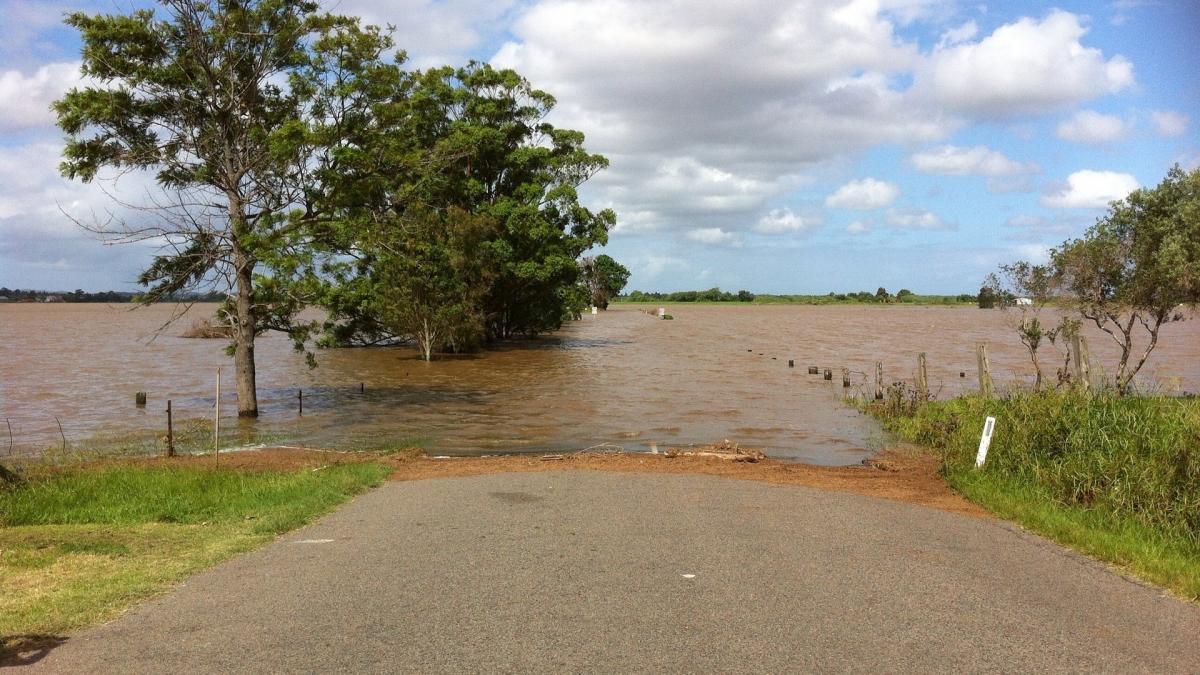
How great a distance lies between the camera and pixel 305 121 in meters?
20.1

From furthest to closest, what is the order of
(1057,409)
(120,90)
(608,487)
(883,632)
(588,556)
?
(120,90) → (1057,409) → (608,487) → (588,556) → (883,632)

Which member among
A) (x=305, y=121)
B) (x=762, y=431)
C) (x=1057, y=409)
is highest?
(x=305, y=121)

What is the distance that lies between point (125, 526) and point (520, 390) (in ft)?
68.3

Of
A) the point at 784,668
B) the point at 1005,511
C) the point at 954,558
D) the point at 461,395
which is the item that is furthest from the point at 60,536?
the point at 461,395

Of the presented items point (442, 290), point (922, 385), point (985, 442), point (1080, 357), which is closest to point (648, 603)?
point (985, 442)

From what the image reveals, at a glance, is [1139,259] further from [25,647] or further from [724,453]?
[25,647]

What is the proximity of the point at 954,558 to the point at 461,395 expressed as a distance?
21810 mm

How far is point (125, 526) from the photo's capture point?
9305 mm

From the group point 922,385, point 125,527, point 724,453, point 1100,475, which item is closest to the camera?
point 125,527

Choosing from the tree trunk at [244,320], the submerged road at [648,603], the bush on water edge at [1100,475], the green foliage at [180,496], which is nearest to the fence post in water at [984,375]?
the bush on water edge at [1100,475]

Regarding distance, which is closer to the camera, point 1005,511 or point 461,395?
point 1005,511

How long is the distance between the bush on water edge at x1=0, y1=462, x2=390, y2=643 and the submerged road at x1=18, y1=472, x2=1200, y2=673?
36 centimetres

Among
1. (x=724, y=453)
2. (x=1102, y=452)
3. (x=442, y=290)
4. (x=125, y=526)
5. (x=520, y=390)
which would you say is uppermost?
(x=442, y=290)

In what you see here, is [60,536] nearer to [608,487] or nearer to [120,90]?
[608,487]
